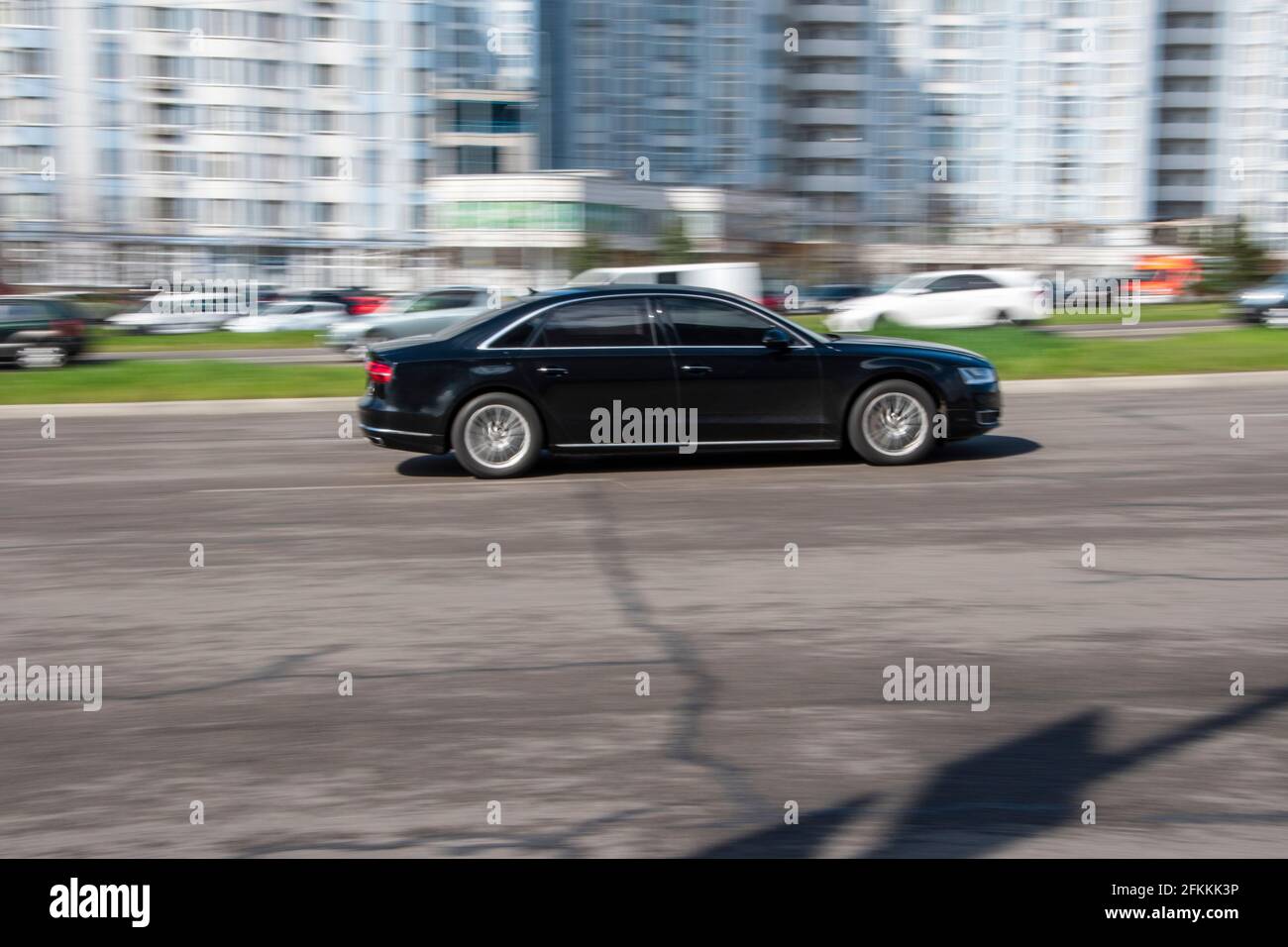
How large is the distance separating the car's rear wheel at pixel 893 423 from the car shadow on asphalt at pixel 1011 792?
5.87 metres

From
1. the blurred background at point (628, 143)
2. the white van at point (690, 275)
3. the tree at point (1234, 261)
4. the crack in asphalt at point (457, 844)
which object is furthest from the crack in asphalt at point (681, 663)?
the tree at point (1234, 261)

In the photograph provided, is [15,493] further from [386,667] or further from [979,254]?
[979,254]

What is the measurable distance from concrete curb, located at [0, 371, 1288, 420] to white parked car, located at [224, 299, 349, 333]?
28.6m

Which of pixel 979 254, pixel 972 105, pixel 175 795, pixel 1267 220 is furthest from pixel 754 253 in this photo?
pixel 175 795

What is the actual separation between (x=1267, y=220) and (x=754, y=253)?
44691mm

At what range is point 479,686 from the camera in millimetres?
5711

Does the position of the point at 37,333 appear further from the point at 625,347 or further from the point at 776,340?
the point at 776,340

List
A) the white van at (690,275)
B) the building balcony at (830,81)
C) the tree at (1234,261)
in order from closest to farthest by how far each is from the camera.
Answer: the white van at (690,275) < the tree at (1234,261) < the building balcony at (830,81)

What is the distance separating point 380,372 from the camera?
11.0m

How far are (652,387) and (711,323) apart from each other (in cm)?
75

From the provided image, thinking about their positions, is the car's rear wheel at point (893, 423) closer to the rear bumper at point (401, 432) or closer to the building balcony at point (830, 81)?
the rear bumper at point (401, 432)

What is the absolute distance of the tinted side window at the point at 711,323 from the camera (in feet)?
36.0

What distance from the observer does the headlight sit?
438 inches

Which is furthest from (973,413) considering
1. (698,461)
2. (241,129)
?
(241,129)
